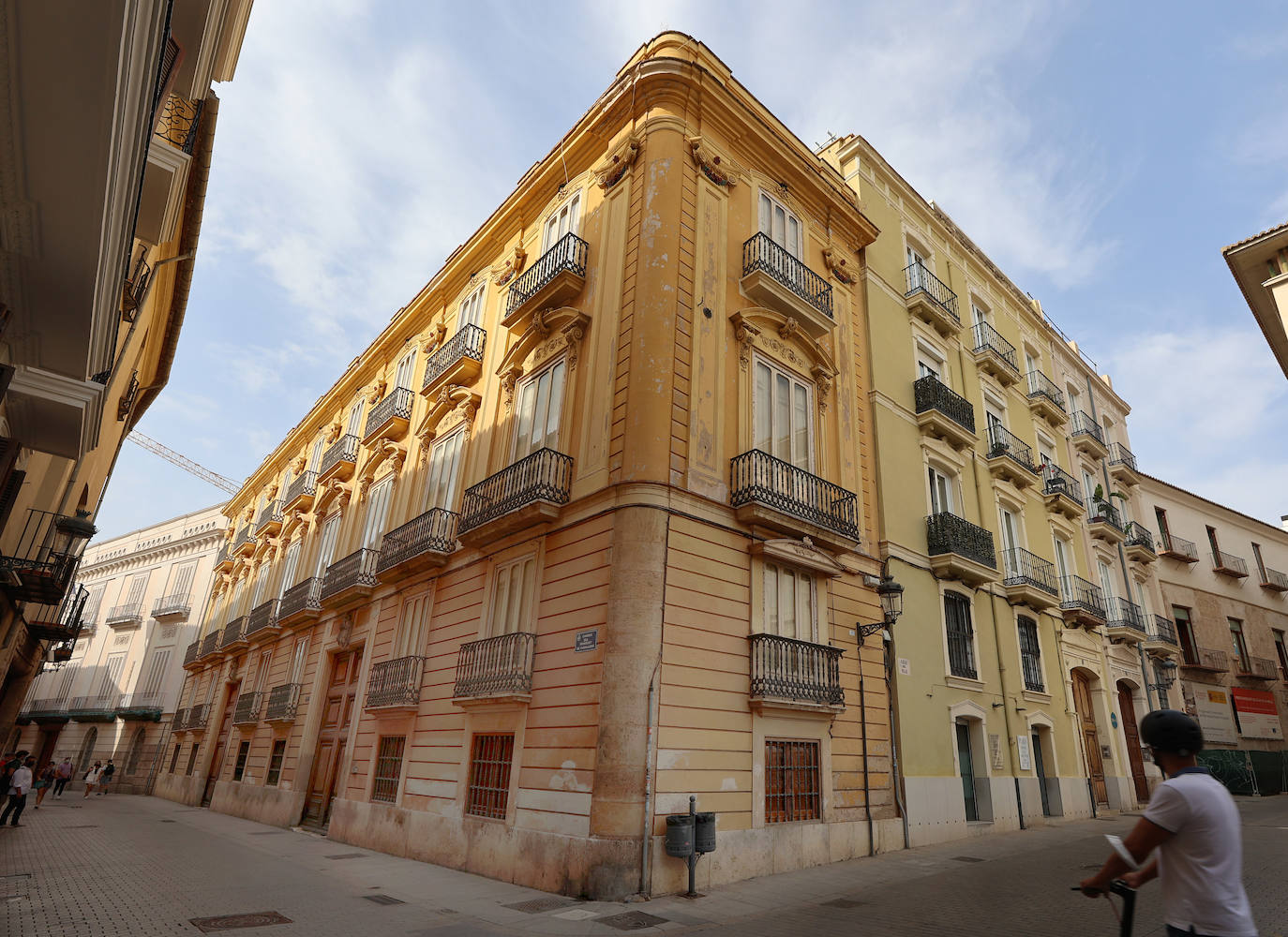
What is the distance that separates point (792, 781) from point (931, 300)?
1286 cm

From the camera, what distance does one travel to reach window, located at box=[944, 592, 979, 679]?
15.0m

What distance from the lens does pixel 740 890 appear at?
889cm

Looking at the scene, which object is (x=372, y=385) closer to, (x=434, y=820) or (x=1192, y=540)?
(x=434, y=820)

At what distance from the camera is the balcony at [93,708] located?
37312 mm

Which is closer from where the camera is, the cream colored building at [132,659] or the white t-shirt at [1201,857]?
the white t-shirt at [1201,857]

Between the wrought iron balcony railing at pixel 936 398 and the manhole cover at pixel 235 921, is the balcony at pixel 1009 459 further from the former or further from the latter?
the manhole cover at pixel 235 921

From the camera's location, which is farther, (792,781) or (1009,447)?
(1009,447)

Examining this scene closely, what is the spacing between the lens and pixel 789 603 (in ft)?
38.4

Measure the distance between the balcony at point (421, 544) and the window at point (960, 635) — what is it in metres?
10.7

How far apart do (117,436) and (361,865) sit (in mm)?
17050

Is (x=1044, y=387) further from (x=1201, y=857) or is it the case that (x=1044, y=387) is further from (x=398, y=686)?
(x=1201, y=857)

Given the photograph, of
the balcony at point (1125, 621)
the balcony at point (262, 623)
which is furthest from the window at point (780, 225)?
the balcony at point (262, 623)

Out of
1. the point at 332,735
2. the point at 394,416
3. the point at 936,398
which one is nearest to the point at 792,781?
the point at 936,398

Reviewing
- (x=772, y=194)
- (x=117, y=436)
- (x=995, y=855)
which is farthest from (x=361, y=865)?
(x=117, y=436)
